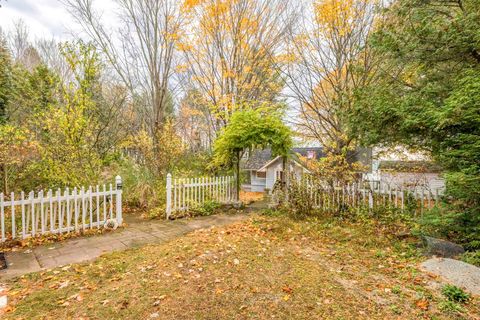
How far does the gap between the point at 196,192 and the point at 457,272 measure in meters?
5.83

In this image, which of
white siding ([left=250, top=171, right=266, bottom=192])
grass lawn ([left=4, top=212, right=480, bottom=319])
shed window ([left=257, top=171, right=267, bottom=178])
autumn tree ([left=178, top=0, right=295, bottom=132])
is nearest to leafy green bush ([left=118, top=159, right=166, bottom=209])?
grass lawn ([left=4, top=212, right=480, bottom=319])

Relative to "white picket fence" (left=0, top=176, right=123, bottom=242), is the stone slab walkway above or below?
below

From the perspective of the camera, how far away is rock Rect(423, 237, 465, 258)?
12.4ft

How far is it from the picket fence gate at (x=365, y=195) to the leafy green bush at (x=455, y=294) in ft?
10.6

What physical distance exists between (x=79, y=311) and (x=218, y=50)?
902 centimetres

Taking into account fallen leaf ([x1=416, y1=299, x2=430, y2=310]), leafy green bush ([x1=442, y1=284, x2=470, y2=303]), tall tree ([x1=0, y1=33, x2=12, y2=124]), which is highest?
tall tree ([x1=0, y1=33, x2=12, y2=124])

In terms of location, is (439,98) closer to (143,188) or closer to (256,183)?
(143,188)

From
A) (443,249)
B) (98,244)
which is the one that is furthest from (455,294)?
(98,244)

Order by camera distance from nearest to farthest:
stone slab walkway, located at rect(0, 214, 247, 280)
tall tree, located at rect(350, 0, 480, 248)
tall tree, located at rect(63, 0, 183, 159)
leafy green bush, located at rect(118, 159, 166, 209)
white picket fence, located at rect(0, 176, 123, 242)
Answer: stone slab walkway, located at rect(0, 214, 247, 280), tall tree, located at rect(350, 0, 480, 248), white picket fence, located at rect(0, 176, 123, 242), leafy green bush, located at rect(118, 159, 166, 209), tall tree, located at rect(63, 0, 183, 159)

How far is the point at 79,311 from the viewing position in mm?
2418

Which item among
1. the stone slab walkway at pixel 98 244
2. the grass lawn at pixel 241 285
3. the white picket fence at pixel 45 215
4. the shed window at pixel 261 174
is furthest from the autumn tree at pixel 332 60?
the shed window at pixel 261 174

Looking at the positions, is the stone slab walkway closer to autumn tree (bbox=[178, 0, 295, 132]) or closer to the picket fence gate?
the picket fence gate

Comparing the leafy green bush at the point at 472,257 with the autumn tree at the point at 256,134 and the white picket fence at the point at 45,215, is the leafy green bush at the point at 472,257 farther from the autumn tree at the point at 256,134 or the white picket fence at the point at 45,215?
the white picket fence at the point at 45,215

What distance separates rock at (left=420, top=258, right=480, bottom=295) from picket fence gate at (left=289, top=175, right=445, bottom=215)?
2.38m
